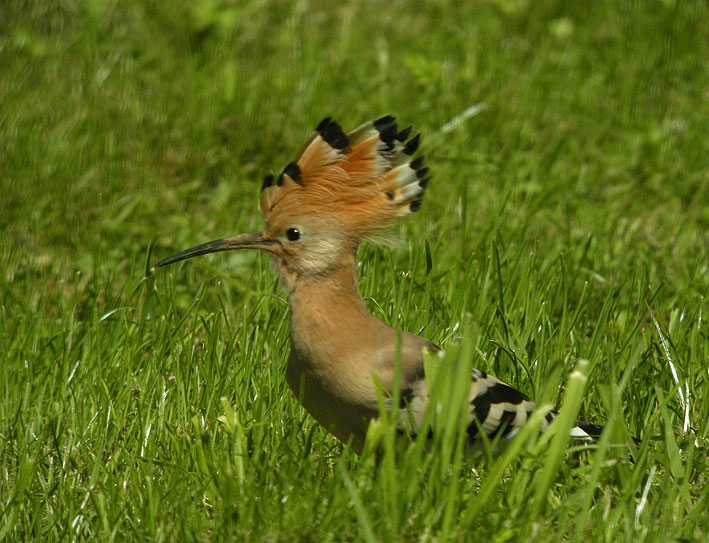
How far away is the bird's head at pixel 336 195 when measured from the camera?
2.43 m

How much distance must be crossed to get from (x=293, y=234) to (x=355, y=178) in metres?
0.22

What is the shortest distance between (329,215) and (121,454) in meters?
0.75

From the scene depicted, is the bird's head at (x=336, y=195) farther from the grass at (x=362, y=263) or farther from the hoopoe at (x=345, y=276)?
the grass at (x=362, y=263)

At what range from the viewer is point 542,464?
2166mm

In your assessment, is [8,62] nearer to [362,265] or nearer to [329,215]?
[362,265]

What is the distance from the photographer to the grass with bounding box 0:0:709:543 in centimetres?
216

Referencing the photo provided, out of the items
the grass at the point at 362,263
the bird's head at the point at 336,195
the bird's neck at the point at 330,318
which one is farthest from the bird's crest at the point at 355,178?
the grass at the point at 362,263

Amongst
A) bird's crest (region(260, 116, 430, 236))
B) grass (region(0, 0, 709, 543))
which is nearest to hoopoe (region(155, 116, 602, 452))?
bird's crest (region(260, 116, 430, 236))

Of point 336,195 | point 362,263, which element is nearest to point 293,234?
point 336,195

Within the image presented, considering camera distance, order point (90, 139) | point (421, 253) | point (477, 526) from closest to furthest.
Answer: point (477, 526), point (421, 253), point (90, 139)

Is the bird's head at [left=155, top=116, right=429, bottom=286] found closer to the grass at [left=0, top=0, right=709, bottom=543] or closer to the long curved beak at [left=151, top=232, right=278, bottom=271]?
the long curved beak at [left=151, top=232, right=278, bottom=271]

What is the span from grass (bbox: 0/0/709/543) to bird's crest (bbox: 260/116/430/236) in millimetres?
413

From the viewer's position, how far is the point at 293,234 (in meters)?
2.55

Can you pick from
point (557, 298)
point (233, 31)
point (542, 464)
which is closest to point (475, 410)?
point (542, 464)
